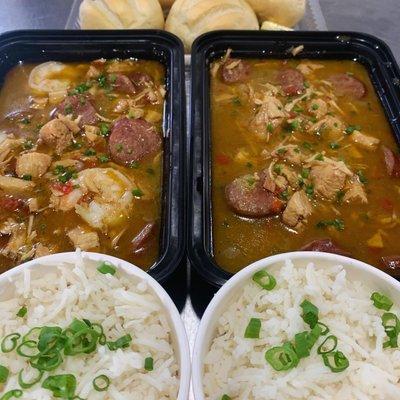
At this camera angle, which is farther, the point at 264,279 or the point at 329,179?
the point at 329,179

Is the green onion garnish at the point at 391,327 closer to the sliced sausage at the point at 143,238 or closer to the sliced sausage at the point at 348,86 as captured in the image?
the sliced sausage at the point at 143,238

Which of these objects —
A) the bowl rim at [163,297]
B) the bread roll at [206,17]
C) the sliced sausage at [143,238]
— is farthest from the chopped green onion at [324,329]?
the bread roll at [206,17]

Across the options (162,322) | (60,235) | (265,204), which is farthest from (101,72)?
(162,322)

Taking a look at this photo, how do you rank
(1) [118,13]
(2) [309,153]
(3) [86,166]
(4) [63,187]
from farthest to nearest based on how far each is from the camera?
(1) [118,13]
(2) [309,153]
(3) [86,166]
(4) [63,187]

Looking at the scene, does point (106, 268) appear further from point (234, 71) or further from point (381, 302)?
point (234, 71)

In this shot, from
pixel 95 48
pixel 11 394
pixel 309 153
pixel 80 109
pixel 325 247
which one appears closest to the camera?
pixel 11 394

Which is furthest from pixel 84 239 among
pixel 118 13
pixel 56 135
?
pixel 118 13

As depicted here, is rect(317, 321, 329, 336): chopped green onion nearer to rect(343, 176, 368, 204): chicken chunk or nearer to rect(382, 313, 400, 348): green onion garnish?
rect(382, 313, 400, 348): green onion garnish
